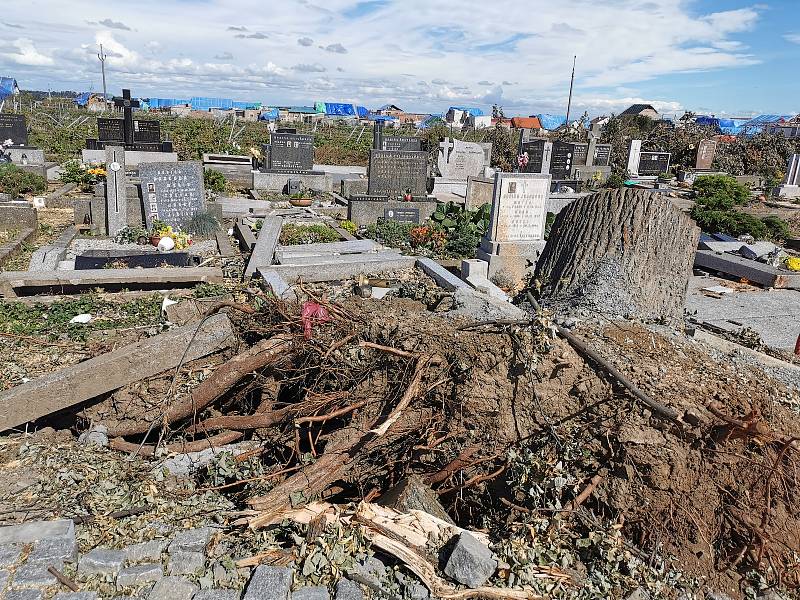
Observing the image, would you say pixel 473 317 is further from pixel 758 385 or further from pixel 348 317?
pixel 758 385

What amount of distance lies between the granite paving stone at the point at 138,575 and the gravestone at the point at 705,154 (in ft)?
95.7

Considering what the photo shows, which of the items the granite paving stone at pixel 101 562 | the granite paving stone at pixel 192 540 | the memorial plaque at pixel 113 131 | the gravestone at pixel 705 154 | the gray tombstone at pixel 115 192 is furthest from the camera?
the gravestone at pixel 705 154

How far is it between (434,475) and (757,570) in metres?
1.63

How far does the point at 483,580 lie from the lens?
2.65 meters

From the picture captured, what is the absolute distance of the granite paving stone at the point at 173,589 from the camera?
2.58m

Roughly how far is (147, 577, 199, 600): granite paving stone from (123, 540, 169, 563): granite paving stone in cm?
18

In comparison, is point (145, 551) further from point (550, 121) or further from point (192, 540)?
point (550, 121)

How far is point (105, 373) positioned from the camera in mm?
4035

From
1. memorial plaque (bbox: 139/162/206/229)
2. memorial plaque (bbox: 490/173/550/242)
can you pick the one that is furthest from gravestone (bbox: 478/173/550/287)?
memorial plaque (bbox: 139/162/206/229)

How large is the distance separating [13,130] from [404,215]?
52.1 feet

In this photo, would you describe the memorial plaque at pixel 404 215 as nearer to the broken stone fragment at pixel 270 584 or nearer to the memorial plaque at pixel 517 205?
the memorial plaque at pixel 517 205

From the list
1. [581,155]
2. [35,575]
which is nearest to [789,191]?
[581,155]

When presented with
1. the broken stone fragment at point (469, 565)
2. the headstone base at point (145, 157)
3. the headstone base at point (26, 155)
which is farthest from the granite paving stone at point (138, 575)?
the headstone base at point (26, 155)

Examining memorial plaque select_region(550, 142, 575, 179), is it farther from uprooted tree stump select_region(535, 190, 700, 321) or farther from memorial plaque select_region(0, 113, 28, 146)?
memorial plaque select_region(0, 113, 28, 146)
